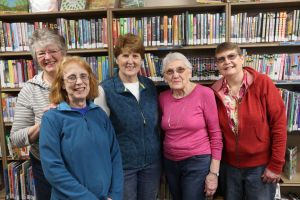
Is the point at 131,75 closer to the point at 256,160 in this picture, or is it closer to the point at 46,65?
the point at 46,65

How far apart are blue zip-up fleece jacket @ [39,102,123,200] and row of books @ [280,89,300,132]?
1.80 m

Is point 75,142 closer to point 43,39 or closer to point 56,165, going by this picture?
point 56,165

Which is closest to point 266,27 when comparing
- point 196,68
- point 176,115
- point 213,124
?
point 196,68

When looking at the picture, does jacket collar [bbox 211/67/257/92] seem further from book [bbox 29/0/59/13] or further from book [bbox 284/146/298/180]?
book [bbox 29/0/59/13]

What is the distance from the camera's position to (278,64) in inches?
94.5

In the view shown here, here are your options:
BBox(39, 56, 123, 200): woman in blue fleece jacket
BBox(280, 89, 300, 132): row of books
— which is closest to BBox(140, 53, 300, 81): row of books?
BBox(280, 89, 300, 132): row of books

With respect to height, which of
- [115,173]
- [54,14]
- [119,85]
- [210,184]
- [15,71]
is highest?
[54,14]

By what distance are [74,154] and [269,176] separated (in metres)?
1.27

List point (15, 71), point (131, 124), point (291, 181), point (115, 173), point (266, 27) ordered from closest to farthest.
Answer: point (115, 173) < point (131, 124) < point (266, 27) < point (291, 181) < point (15, 71)

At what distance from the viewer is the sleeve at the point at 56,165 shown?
4.11ft

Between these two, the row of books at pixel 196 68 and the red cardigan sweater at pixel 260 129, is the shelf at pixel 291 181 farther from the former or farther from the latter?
the row of books at pixel 196 68

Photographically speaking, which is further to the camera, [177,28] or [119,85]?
[177,28]

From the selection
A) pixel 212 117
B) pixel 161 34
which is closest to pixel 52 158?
pixel 212 117

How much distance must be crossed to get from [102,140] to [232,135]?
906mm
